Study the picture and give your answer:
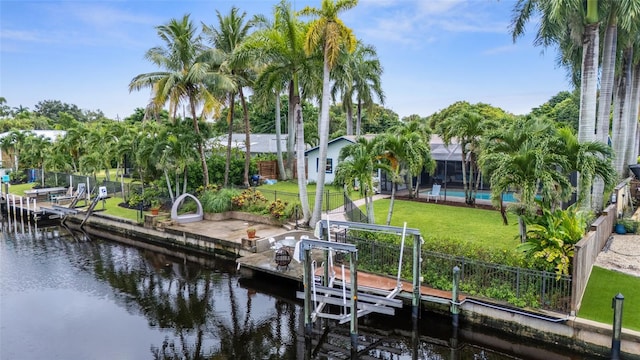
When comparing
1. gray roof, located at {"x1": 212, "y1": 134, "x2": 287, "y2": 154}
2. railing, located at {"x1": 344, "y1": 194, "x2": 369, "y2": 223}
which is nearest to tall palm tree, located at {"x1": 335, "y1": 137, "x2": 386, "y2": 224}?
railing, located at {"x1": 344, "y1": 194, "x2": 369, "y2": 223}

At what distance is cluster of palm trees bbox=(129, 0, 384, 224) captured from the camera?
15641 millimetres

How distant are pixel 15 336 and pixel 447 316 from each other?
1126cm

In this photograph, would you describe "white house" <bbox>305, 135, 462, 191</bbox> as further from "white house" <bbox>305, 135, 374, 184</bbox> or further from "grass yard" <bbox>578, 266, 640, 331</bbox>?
"grass yard" <bbox>578, 266, 640, 331</bbox>

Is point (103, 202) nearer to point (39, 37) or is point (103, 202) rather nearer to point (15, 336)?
point (15, 336)

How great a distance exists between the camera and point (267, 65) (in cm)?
1728

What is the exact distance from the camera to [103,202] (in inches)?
960

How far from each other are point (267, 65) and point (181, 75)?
23.2ft

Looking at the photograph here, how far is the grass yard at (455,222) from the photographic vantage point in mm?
14742

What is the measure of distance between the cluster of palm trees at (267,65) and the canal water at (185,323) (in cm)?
583

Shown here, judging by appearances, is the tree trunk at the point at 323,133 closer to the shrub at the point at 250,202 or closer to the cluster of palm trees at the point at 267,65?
the cluster of palm trees at the point at 267,65

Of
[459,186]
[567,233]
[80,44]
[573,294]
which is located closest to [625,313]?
[573,294]

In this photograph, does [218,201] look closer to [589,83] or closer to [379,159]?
[379,159]

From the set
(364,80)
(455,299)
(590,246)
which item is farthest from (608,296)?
(364,80)

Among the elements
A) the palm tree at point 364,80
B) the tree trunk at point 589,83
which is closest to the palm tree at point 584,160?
the tree trunk at point 589,83
